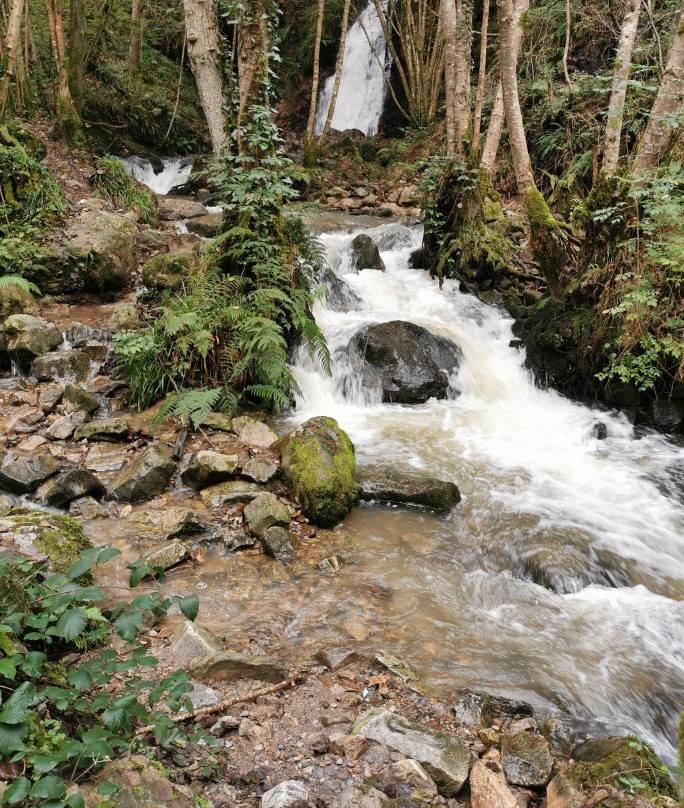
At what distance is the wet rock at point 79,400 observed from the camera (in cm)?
555

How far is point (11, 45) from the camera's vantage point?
353 inches

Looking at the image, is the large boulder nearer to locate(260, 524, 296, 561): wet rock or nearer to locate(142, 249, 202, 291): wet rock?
locate(142, 249, 202, 291): wet rock

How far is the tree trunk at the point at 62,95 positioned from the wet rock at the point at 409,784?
12.8 metres

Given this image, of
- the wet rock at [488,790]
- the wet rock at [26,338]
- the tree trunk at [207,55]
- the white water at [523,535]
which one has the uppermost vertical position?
the tree trunk at [207,55]

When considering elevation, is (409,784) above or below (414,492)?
above

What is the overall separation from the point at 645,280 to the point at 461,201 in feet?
14.6

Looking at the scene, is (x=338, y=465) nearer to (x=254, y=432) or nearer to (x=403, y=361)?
(x=254, y=432)

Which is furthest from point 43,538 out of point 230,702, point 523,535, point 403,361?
point 403,361

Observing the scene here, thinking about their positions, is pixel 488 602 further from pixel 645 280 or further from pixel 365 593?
pixel 645 280

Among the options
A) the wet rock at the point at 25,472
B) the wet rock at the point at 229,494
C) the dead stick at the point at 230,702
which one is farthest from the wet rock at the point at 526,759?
the wet rock at the point at 25,472

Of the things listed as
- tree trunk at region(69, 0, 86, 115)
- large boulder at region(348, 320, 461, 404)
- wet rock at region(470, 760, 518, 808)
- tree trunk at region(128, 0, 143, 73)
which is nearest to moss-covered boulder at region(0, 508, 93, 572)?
wet rock at region(470, 760, 518, 808)

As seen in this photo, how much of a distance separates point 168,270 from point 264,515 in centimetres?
454

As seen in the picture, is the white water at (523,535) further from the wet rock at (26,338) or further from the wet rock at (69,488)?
the wet rock at (26,338)

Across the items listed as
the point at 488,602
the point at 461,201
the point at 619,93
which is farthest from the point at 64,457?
the point at 619,93
